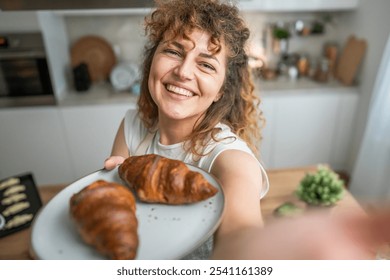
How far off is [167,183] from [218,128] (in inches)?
5.1

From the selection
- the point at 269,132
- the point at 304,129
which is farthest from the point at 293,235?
the point at 304,129

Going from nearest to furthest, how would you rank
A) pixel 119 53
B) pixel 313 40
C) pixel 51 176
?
pixel 51 176 → pixel 119 53 → pixel 313 40

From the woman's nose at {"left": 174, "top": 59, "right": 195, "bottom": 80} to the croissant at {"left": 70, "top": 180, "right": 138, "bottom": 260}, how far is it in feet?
0.36

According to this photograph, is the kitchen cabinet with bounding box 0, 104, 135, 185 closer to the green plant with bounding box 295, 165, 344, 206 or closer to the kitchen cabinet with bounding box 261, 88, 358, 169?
the green plant with bounding box 295, 165, 344, 206

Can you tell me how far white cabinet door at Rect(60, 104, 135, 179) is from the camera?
0.35m

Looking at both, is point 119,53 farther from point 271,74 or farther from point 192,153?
point 192,153

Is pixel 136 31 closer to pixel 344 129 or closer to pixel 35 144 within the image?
pixel 35 144

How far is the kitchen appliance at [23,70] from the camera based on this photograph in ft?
1.42

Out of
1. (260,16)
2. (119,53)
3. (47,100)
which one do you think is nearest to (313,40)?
(260,16)

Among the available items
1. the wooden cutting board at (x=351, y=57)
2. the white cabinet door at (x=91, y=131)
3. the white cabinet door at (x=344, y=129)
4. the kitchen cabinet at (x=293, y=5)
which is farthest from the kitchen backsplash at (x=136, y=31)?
the white cabinet door at (x=91, y=131)

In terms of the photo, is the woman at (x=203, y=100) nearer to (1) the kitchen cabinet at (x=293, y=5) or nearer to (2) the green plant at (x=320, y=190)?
(2) the green plant at (x=320, y=190)

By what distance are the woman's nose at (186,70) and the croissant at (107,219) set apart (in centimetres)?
11

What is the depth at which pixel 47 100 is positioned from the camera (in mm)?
521
